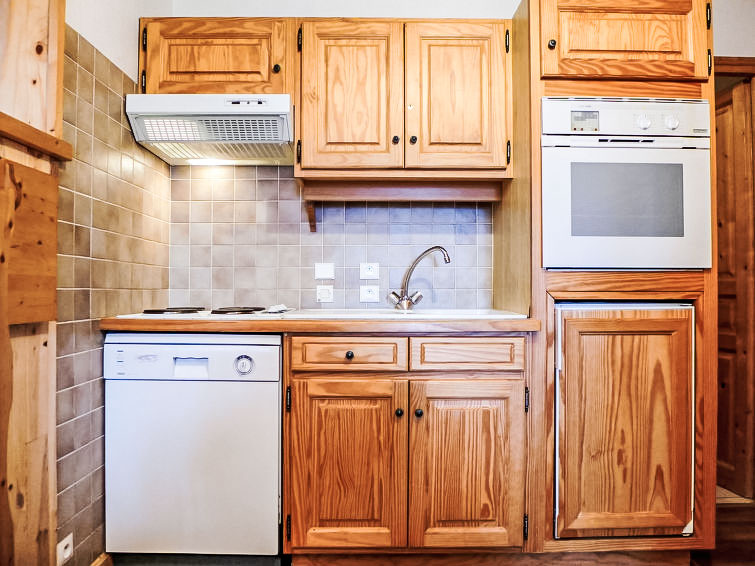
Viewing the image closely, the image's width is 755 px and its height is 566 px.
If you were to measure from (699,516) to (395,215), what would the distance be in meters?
1.71

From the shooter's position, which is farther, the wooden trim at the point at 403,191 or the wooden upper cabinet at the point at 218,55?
the wooden trim at the point at 403,191

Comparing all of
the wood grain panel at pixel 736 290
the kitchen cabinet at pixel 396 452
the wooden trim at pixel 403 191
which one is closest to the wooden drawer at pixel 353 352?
the kitchen cabinet at pixel 396 452

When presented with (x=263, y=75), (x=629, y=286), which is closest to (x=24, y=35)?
(x=263, y=75)

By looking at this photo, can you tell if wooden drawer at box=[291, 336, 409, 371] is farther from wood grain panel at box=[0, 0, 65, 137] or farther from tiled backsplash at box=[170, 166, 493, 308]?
wood grain panel at box=[0, 0, 65, 137]

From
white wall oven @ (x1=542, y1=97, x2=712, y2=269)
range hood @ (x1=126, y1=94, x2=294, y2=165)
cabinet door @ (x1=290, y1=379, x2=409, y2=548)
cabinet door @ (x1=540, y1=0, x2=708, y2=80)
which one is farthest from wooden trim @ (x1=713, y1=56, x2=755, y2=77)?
cabinet door @ (x1=290, y1=379, x2=409, y2=548)

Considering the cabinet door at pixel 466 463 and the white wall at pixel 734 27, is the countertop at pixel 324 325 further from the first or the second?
the white wall at pixel 734 27

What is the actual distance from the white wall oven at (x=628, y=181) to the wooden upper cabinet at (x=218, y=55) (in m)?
1.08

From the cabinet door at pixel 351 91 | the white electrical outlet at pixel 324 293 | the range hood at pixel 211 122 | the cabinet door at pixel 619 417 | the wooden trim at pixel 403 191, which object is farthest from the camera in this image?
the white electrical outlet at pixel 324 293

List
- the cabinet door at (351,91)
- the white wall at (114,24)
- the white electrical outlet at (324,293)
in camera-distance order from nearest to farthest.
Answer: the white wall at (114,24) < the cabinet door at (351,91) < the white electrical outlet at (324,293)

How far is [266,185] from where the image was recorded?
2.26 meters

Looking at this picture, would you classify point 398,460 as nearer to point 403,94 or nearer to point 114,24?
point 403,94

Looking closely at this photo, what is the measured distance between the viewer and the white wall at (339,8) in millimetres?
2256

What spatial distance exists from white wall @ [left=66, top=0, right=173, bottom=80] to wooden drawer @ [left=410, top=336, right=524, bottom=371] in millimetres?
1534

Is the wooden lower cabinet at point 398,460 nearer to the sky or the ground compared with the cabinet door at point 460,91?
nearer to the ground
